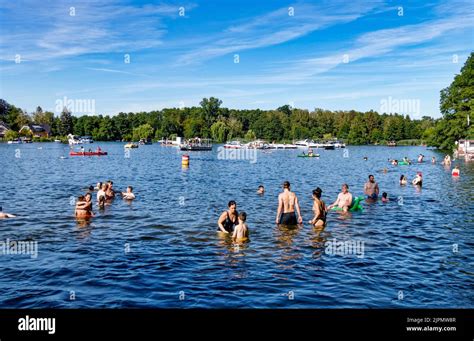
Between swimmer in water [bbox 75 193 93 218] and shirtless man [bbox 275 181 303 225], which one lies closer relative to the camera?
shirtless man [bbox 275 181 303 225]

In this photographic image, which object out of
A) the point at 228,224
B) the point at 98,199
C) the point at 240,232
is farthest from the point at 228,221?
the point at 98,199

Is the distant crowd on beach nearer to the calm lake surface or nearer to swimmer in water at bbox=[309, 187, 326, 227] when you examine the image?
the calm lake surface

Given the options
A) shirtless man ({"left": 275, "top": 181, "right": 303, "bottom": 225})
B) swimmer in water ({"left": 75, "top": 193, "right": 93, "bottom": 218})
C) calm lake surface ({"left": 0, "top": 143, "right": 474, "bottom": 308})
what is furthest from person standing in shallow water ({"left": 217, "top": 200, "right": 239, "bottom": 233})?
swimmer in water ({"left": 75, "top": 193, "right": 93, "bottom": 218})

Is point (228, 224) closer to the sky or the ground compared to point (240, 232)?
closer to the sky

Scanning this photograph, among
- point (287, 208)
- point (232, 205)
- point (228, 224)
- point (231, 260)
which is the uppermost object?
point (232, 205)

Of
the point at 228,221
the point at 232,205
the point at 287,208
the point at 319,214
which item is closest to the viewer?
the point at 232,205

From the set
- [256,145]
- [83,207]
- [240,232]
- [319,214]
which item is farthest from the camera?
[256,145]

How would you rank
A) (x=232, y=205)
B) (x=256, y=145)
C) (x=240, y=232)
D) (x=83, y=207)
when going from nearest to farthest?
(x=240, y=232)
(x=232, y=205)
(x=83, y=207)
(x=256, y=145)

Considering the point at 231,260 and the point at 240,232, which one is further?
the point at 240,232

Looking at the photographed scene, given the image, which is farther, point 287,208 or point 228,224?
point 287,208

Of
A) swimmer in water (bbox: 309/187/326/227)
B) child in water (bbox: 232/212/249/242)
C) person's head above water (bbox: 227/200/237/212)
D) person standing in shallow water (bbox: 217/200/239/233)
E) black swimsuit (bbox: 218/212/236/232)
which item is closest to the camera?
child in water (bbox: 232/212/249/242)

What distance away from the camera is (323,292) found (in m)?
14.0

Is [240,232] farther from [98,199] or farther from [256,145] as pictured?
[256,145]

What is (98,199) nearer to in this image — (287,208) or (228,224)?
(228,224)
